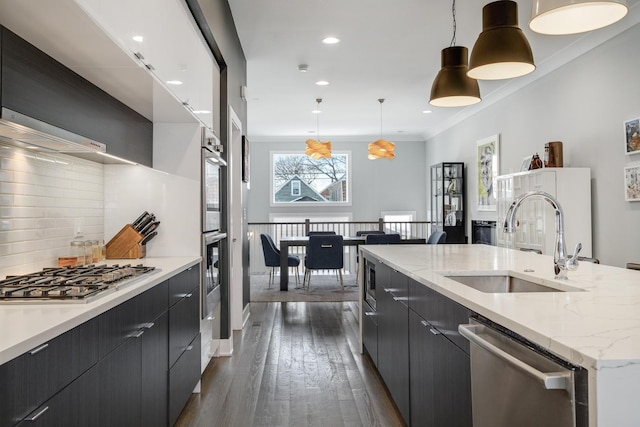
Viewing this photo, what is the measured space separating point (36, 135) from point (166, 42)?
0.86 metres

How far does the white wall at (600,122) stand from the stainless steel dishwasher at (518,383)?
344 cm

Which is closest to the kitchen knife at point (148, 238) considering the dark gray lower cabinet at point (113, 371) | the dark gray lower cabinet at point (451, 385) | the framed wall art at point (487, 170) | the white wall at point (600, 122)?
the dark gray lower cabinet at point (113, 371)

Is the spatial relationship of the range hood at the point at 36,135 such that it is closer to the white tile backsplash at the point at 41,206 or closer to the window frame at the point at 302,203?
the white tile backsplash at the point at 41,206

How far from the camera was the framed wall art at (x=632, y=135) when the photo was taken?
12.9ft

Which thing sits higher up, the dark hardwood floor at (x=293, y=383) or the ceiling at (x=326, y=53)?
the ceiling at (x=326, y=53)

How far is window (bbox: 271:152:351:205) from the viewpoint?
10453mm

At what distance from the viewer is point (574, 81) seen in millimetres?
4902

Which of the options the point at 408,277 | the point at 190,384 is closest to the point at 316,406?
the point at 190,384

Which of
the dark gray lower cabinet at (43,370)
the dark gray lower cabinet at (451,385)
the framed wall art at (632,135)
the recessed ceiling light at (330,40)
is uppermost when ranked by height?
the recessed ceiling light at (330,40)

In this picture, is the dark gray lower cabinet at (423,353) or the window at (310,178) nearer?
the dark gray lower cabinet at (423,353)

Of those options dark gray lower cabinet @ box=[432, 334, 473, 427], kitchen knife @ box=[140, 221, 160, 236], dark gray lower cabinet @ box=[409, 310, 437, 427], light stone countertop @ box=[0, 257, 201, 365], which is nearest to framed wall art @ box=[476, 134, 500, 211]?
dark gray lower cabinet @ box=[409, 310, 437, 427]

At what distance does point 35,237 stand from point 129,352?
2.77 feet

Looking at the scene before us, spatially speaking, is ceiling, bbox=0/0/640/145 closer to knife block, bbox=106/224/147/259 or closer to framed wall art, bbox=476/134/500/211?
framed wall art, bbox=476/134/500/211

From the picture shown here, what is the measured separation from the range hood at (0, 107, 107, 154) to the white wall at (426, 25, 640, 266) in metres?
4.25
